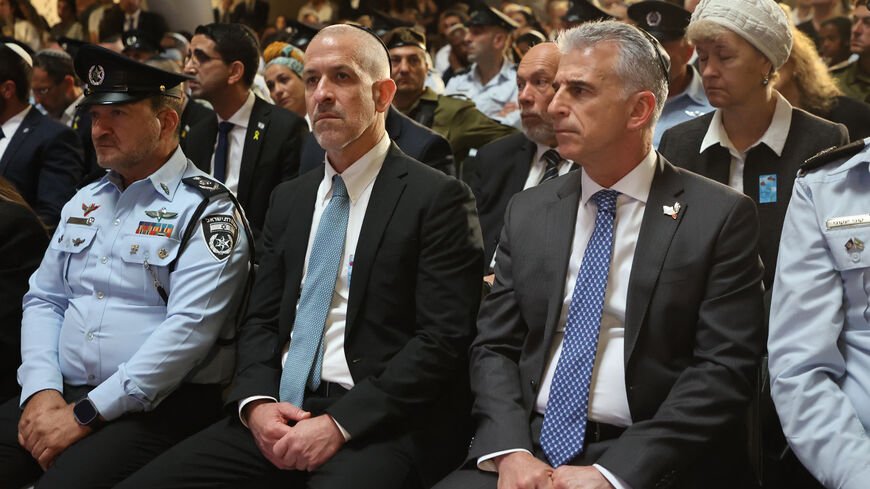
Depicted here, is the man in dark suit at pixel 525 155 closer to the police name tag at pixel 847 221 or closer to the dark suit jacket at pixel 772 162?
the dark suit jacket at pixel 772 162

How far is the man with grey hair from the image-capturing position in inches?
70.5

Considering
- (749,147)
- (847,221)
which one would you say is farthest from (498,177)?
(847,221)

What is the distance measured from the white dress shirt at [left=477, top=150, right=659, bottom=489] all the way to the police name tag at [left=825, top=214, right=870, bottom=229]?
398mm

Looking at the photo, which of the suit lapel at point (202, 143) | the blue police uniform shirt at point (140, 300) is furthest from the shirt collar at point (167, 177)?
the suit lapel at point (202, 143)

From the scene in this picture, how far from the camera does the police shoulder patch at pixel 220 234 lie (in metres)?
2.42

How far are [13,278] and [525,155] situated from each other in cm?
188

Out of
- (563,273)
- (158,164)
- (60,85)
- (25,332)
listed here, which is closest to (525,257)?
(563,273)

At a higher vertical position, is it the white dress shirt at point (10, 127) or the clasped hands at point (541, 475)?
the white dress shirt at point (10, 127)

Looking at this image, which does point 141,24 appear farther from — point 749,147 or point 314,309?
point 749,147

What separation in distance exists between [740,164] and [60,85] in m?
4.56

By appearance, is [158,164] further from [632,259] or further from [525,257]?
[632,259]

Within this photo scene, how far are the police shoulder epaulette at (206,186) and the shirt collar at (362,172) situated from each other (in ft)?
1.25

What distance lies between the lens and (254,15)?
9.96 metres

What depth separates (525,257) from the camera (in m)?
2.02
